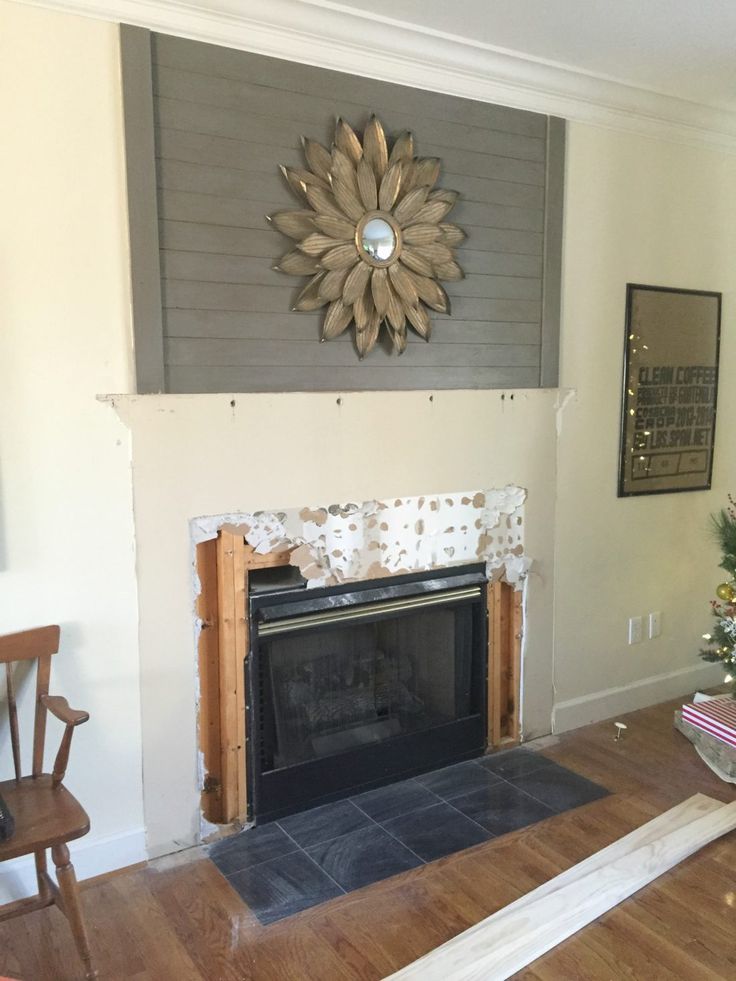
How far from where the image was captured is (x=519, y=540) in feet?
9.93

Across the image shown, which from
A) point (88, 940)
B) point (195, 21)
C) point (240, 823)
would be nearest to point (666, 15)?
point (195, 21)

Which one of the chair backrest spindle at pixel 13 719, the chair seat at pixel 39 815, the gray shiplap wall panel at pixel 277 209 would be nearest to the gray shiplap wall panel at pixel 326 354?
the gray shiplap wall panel at pixel 277 209

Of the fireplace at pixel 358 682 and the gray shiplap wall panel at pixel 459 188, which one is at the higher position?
the gray shiplap wall panel at pixel 459 188

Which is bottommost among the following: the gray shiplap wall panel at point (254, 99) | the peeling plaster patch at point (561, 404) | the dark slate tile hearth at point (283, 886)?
the dark slate tile hearth at point (283, 886)

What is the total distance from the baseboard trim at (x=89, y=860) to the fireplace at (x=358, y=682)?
0.37 metres

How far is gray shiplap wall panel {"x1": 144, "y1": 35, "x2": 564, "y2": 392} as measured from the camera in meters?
2.24

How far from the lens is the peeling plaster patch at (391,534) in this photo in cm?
250

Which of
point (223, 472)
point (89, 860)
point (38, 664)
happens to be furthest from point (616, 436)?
point (89, 860)

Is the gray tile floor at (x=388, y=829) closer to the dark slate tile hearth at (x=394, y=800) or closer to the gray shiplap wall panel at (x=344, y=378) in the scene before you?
the dark slate tile hearth at (x=394, y=800)

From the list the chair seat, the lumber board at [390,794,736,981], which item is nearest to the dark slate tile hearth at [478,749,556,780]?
the lumber board at [390,794,736,981]

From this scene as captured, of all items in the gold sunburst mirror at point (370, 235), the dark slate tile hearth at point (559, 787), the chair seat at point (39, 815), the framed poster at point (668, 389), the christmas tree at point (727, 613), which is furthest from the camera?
the framed poster at point (668, 389)

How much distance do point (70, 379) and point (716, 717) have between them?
97.2 inches

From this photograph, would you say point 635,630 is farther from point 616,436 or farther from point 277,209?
point 277,209

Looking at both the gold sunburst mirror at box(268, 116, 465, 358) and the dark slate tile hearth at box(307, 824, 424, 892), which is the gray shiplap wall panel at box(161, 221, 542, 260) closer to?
the gold sunburst mirror at box(268, 116, 465, 358)
